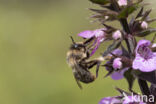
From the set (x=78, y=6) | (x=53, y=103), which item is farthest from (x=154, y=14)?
(x=53, y=103)

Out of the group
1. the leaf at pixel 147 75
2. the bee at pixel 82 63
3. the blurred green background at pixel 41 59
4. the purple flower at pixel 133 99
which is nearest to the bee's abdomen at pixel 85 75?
the bee at pixel 82 63

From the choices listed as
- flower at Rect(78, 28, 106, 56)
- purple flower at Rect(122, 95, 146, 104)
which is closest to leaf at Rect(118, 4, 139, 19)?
flower at Rect(78, 28, 106, 56)

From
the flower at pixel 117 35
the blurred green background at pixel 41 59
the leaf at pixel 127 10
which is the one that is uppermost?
the leaf at pixel 127 10

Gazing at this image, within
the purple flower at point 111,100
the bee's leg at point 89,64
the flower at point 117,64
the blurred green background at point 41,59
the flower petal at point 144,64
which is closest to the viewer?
the flower petal at point 144,64

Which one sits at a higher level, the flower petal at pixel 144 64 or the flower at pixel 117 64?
the flower at pixel 117 64

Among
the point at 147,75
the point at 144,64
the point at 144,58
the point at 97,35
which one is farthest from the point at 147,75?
the point at 97,35

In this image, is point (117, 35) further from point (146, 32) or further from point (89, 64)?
point (89, 64)

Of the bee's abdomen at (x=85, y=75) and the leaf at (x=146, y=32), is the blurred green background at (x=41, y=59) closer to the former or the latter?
the bee's abdomen at (x=85, y=75)
